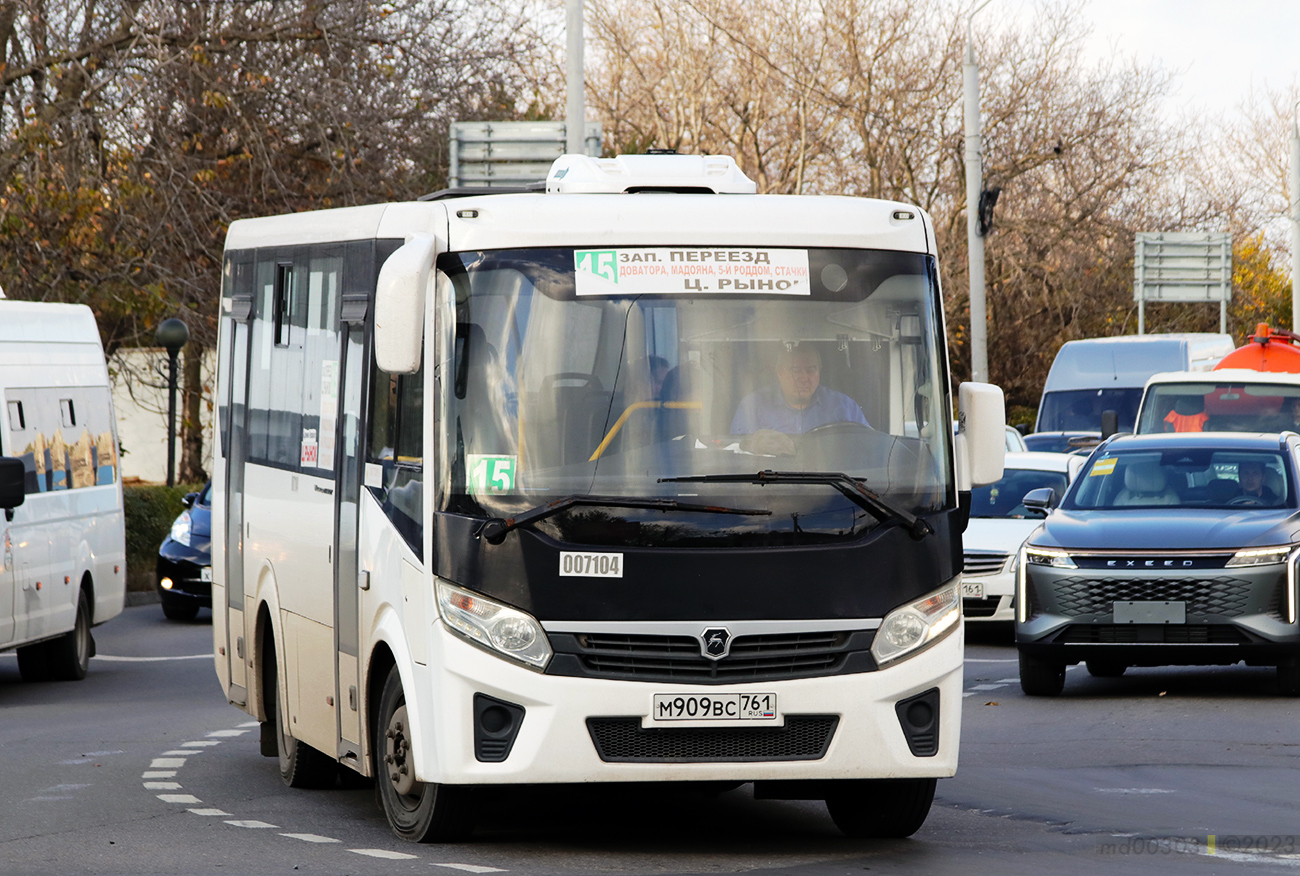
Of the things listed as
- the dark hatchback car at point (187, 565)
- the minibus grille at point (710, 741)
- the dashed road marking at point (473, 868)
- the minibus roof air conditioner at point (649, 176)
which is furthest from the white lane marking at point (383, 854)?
the dark hatchback car at point (187, 565)

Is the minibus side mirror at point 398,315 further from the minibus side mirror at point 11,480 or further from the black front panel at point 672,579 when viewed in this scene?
the minibus side mirror at point 11,480

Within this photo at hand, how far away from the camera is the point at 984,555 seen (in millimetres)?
18344

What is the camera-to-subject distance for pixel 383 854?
8242 millimetres

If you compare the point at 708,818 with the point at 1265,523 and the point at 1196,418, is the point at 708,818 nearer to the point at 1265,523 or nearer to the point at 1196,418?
the point at 1265,523

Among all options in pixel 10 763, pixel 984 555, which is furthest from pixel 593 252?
pixel 984 555

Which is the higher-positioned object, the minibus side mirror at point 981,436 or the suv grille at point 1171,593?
the minibus side mirror at point 981,436

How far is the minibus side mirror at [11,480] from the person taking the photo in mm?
14445

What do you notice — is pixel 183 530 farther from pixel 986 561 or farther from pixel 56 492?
pixel 986 561

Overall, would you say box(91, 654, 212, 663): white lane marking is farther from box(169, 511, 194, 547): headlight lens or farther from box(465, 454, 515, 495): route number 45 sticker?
box(465, 454, 515, 495): route number 45 sticker

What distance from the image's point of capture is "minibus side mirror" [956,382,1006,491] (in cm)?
858

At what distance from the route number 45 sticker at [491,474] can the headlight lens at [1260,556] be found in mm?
7290

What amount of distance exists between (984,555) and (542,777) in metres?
11.1

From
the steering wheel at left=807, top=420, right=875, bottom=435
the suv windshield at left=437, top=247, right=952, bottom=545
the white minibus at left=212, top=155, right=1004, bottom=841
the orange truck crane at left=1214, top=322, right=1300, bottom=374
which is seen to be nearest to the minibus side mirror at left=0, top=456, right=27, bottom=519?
the white minibus at left=212, top=155, right=1004, bottom=841

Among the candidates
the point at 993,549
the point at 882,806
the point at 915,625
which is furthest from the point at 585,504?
the point at 993,549
